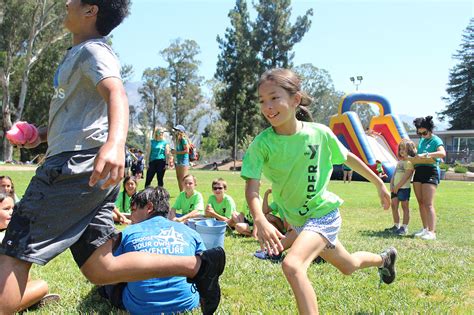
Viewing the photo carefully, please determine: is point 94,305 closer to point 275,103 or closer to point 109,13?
point 275,103

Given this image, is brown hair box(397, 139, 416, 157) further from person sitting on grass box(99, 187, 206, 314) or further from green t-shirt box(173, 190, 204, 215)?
person sitting on grass box(99, 187, 206, 314)

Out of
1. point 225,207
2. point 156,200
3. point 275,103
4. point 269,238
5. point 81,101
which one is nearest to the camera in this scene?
point 81,101

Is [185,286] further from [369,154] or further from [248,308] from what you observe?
[369,154]

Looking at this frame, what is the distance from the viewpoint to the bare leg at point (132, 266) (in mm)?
2475

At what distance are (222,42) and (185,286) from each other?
158 feet

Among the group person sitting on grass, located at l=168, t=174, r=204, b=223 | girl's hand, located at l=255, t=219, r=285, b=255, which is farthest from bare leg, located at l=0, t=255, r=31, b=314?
person sitting on grass, located at l=168, t=174, r=204, b=223

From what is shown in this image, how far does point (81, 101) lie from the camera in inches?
95.8

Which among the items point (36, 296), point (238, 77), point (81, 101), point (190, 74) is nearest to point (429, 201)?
point (36, 296)

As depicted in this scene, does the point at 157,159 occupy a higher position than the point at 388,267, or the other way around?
the point at 157,159

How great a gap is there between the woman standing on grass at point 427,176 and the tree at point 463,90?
2519 inches

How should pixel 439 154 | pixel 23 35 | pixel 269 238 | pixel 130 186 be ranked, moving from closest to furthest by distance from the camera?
pixel 269 238 < pixel 439 154 < pixel 130 186 < pixel 23 35

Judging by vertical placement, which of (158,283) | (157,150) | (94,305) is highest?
(157,150)

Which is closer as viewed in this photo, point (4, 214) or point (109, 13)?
point (109, 13)

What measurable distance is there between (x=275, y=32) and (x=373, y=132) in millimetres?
25295
